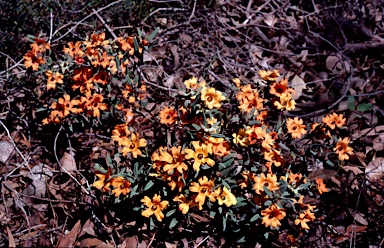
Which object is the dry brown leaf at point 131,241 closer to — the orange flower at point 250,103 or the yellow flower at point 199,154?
the yellow flower at point 199,154

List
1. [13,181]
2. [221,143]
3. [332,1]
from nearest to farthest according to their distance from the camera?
[221,143], [13,181], [332,1]

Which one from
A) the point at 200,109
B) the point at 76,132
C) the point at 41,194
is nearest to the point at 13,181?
the point at 41,194

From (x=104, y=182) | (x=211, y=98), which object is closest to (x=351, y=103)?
(x=211, y=98)

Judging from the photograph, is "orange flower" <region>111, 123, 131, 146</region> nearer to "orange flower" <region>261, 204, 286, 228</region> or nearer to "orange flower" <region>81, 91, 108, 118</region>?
"orange flower" <region>81, 91, 108, 118</region>

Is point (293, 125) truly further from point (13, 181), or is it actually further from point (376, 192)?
point (13, 181)

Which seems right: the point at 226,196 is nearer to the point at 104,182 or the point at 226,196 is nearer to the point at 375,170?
the point at 104,182

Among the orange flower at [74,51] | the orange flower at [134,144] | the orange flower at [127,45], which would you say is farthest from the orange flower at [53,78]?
the orange flower at [134,144]

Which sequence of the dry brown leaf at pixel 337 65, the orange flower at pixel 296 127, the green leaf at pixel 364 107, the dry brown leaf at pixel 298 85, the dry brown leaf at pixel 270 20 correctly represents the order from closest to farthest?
the orange flower at pixel 296 127 → the green leaf at pixel 364 107 → the dry brown leaf at pixel 298 85 → the dry brown leaf at pixel 337 65 → the dry brown leaf at pixel 270 20
